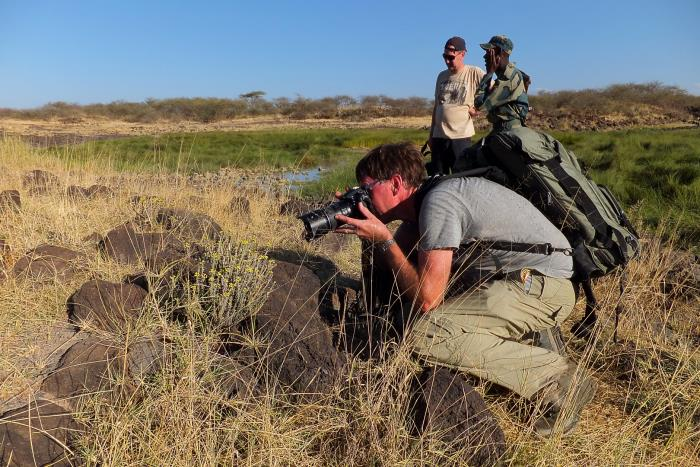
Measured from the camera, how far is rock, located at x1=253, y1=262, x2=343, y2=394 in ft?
7.77

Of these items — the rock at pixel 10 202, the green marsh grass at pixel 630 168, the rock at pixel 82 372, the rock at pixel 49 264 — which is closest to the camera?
the rock at pixel 82 372

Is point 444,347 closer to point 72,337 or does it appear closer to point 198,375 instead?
point 198,375

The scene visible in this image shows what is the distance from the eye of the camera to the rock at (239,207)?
5.41 m

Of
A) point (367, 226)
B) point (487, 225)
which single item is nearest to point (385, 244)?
point (367, 226)

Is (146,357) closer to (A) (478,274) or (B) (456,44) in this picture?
(A) (478,274)

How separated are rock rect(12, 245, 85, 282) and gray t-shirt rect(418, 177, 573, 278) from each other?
2.15 metres

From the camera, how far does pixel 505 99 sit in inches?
196

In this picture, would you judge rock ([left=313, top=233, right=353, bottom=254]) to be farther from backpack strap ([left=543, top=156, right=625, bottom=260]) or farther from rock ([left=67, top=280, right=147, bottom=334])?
backpack strap ([left=543, top=156, right=625, bottom=260])

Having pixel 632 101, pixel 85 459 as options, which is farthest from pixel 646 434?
pixel 632 101

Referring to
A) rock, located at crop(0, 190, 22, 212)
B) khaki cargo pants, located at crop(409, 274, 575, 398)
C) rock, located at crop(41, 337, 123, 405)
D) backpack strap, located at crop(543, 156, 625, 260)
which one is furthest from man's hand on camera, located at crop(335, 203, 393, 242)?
rock, located at crop(0, 190, 22, 212)

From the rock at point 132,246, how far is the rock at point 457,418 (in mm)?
2029

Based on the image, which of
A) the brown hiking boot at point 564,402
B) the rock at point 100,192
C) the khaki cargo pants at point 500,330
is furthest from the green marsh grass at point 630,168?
the brown hiking boot at point 564,402

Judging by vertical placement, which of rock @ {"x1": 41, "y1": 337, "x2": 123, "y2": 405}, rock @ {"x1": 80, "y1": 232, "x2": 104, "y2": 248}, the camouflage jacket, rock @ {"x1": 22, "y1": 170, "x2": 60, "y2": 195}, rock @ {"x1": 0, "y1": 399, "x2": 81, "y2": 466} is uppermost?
the camouflage jacket

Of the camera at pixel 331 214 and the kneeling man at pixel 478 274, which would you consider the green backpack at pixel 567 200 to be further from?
the camera at pixel 331 214
